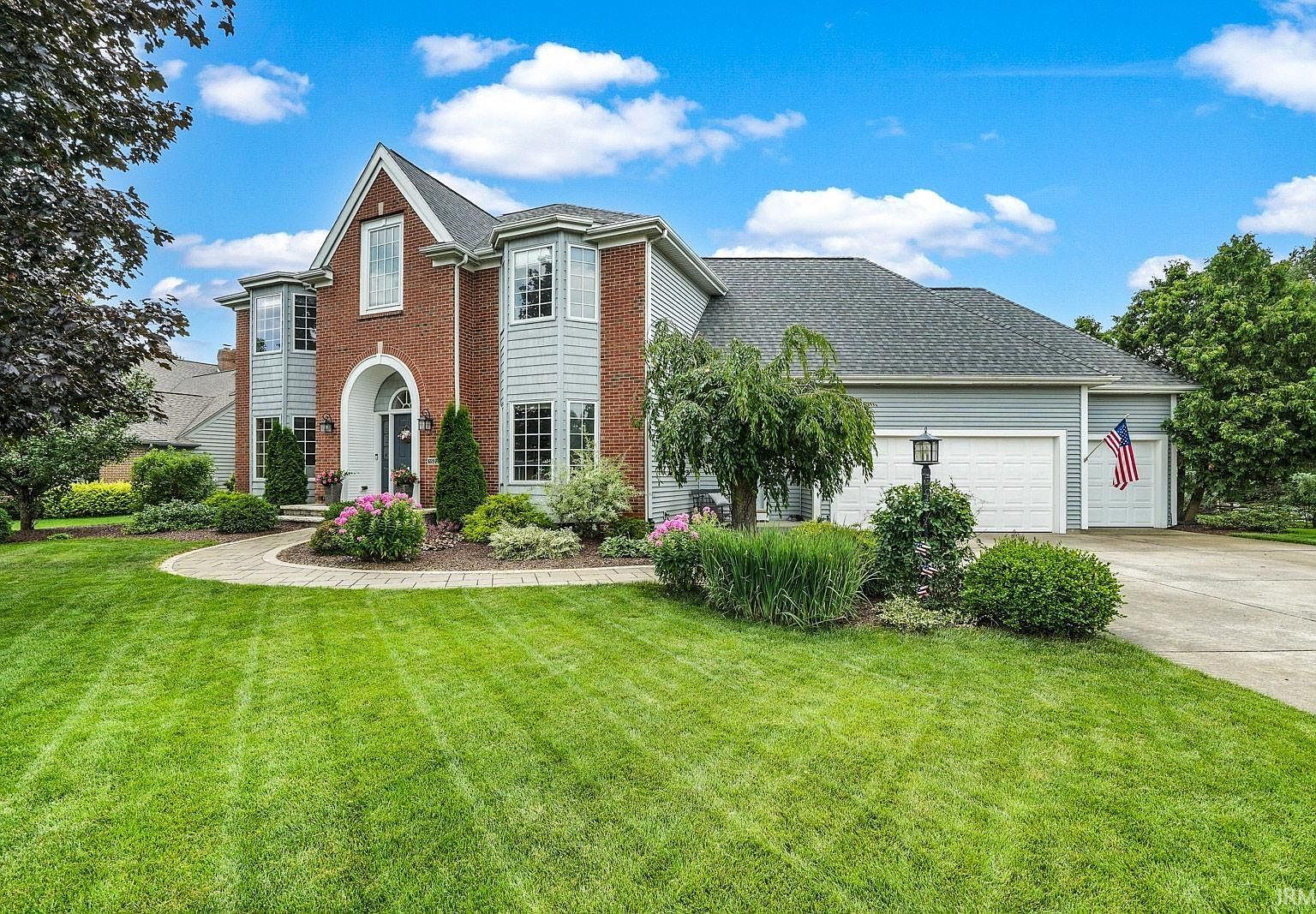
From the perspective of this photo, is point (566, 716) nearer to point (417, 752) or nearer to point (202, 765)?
point (417, 752)

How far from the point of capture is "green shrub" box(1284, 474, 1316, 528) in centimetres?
1380

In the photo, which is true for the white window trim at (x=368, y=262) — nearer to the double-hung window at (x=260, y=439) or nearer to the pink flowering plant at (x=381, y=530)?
the double-hung window at (x=260, y=439)

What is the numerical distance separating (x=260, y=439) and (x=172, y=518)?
3235 mm

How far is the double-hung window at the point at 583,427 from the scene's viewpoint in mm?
11961

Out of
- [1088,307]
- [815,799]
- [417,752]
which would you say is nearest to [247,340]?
[417,752]

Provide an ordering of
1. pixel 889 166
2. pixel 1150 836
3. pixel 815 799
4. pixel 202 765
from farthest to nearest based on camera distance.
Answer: pixel 889 166
pixel 202 765
pixel 815 799
pixel 1150 836

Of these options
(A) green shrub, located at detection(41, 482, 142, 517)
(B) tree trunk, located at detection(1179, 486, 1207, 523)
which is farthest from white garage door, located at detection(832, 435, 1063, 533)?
(A) green shrub, located at detection(41, 482, 142, 517)

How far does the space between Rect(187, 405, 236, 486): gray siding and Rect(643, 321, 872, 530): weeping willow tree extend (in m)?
22.8

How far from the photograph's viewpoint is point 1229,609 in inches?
254

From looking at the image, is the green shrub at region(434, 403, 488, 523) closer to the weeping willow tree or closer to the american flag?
the weeping willow tree

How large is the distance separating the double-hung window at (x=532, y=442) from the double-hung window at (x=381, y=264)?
4247mm

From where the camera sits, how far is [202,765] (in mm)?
3033

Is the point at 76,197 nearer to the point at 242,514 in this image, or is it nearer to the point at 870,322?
the point at 242,514

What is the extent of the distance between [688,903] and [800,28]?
13200 millimetres
